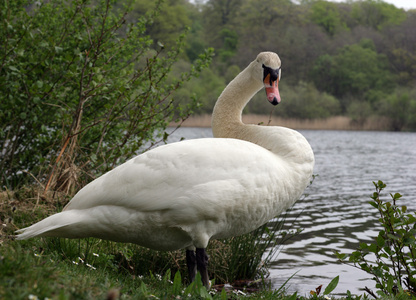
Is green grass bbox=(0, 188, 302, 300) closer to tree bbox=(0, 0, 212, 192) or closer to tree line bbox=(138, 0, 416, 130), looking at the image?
tree bbox=(0, 0, 212, 192)

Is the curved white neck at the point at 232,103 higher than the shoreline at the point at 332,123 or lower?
higher

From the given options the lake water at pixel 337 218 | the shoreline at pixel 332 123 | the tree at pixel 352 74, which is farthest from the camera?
the tree at pixel 352 74

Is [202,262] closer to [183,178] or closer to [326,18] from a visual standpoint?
[183,178]

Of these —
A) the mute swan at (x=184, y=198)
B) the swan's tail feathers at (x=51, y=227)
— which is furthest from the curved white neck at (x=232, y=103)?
the swan's tail feathers at (x=51, y=227)

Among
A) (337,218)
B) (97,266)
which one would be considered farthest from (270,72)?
(337,218)

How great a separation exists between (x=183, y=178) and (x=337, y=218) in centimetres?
866

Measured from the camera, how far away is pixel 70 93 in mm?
7371

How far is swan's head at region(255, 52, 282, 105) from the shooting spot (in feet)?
15.9

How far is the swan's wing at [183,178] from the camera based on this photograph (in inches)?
147

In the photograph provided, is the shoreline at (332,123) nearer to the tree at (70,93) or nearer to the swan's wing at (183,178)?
the tree at (70,93)

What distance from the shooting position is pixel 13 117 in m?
7.01

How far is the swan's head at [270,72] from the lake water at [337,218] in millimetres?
1609

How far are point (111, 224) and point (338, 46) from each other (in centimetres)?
7362

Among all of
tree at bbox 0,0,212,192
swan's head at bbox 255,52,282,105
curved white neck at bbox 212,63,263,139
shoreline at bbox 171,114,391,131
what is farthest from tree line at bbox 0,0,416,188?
swan's head at bbox 255,52,282,105
